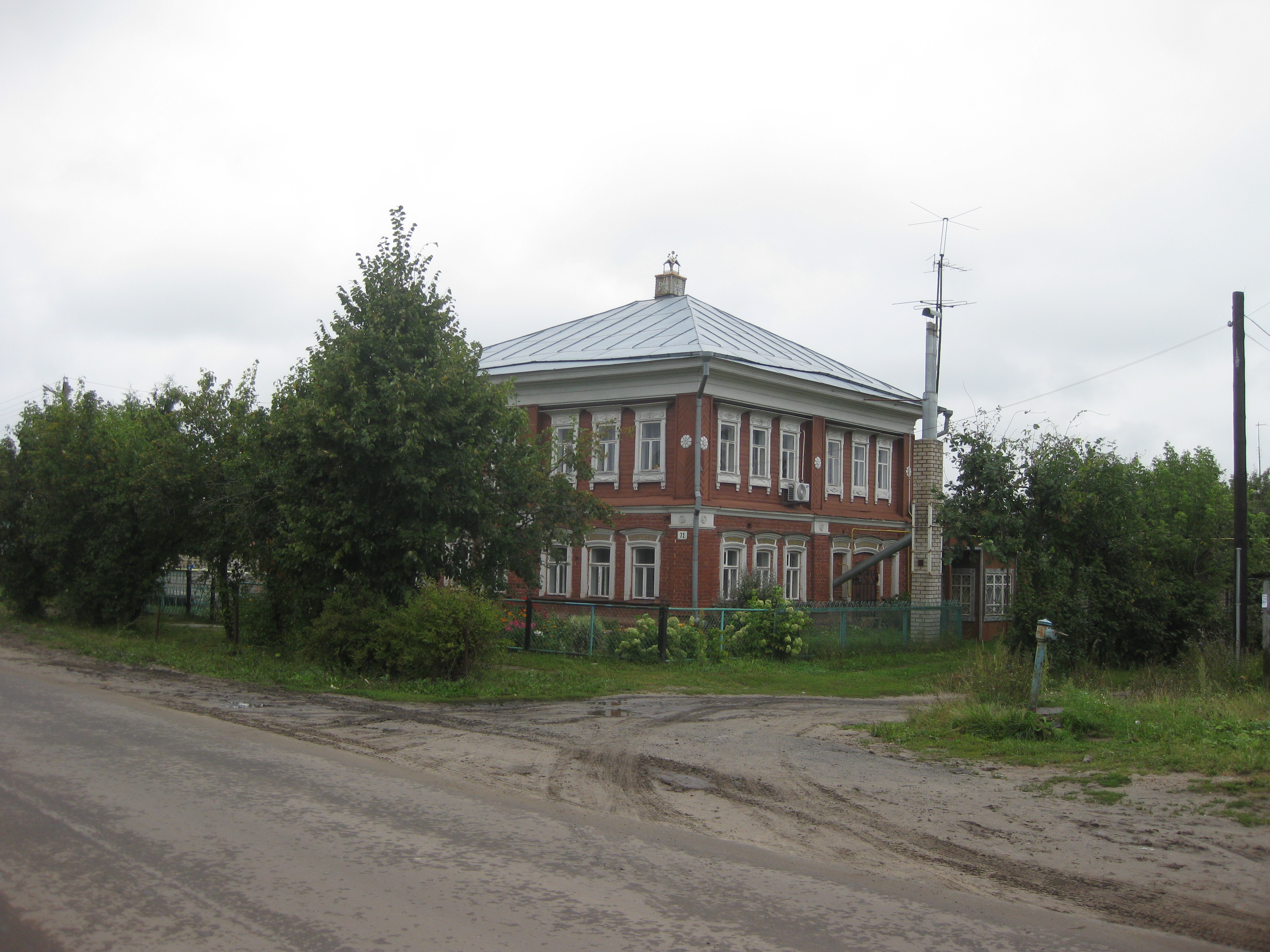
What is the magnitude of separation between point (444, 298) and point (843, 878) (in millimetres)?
14061

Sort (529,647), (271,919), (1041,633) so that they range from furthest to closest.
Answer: (529,647), (1041,633), (271,919)

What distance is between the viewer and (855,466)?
31188 mm

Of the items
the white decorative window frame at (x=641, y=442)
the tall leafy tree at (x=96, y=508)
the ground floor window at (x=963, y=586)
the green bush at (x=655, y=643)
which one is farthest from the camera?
the ground floor window at (x=963, y=586)

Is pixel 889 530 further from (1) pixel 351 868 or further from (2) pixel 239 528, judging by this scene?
(1) pixel 351 868

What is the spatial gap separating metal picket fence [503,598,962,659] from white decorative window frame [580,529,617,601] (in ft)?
4.73

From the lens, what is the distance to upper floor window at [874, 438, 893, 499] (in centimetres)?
3195

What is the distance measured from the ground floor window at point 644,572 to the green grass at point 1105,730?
40.9 ft

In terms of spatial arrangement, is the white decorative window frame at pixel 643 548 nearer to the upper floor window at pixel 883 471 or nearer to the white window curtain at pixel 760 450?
the white window curtain at pixel 760 450

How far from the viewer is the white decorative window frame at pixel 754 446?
2788cm

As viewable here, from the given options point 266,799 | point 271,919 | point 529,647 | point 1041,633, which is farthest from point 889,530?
point 271,919

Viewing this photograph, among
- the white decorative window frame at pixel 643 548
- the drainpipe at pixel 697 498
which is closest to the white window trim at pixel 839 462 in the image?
the drainpipe at pixel 697 498

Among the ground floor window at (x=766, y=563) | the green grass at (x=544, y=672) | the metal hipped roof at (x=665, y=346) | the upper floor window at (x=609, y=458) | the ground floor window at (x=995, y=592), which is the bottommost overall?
the green grass at (x=544, y=672)

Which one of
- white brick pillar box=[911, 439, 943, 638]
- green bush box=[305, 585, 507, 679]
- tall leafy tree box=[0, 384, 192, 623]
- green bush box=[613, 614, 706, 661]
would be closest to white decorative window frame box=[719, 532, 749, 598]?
white brick pillar box=[911, 439, 943, 638]

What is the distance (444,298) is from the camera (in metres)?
18.3
